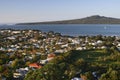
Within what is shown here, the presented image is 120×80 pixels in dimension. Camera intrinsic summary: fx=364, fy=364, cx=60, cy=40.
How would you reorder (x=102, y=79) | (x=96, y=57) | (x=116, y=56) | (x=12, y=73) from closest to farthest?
(x=102, y=79) < (x=12, y=73) < (x=116, y=56) < (x=96, y=57)

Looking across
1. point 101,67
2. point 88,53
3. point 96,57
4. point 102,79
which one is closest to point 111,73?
point 102,79

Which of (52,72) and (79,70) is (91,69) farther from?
(52,72)

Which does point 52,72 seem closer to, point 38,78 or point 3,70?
point 38,78

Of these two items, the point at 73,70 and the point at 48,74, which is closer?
the point at 48,74

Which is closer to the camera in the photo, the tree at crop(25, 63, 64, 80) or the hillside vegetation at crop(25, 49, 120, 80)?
the tree at crop(25, 63, 64, 80)

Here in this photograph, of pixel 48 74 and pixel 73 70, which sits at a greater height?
pixel 48 74

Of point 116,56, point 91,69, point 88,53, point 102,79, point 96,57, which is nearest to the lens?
point 102,79

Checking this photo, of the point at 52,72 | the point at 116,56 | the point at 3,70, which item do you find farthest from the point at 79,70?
the point at 116,56

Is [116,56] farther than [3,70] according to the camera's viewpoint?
Yes

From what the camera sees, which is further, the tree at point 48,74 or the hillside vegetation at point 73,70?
the hillside vegetation at point 73,70
